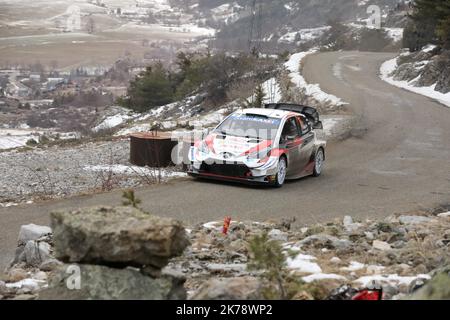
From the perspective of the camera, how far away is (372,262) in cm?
826

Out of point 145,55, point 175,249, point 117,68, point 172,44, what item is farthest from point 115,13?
point 175,249

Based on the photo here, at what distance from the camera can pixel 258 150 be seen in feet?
50.2

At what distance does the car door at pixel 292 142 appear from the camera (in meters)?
15.9

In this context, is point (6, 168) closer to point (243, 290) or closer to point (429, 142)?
point (429, 142)

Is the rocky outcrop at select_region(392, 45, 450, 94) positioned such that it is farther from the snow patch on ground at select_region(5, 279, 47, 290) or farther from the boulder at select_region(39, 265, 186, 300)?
the boulder at select_region(39, 265, 186, 300)

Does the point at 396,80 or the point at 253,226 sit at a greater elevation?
the point at 253,226

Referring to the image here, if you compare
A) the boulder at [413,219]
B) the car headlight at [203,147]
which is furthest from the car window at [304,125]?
the boulder at [413,219]

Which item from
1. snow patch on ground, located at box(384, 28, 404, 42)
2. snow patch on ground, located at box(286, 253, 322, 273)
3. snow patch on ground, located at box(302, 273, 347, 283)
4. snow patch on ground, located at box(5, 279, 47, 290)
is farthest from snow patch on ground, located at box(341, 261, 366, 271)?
snow patch on ground, located at box(384, 28, 404, 42)

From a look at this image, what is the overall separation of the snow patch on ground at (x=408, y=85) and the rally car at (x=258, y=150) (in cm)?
1855

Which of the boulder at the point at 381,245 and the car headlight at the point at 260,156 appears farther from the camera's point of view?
the car headlight at the point at 260,156

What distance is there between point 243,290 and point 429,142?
19.0 metres

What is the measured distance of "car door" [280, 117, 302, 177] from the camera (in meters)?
15.9

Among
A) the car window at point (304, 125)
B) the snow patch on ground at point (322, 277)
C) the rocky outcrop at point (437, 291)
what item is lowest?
the car window at point (304, 125)

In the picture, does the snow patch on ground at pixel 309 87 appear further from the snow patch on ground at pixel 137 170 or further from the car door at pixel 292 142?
the car door at pixel 292 142
